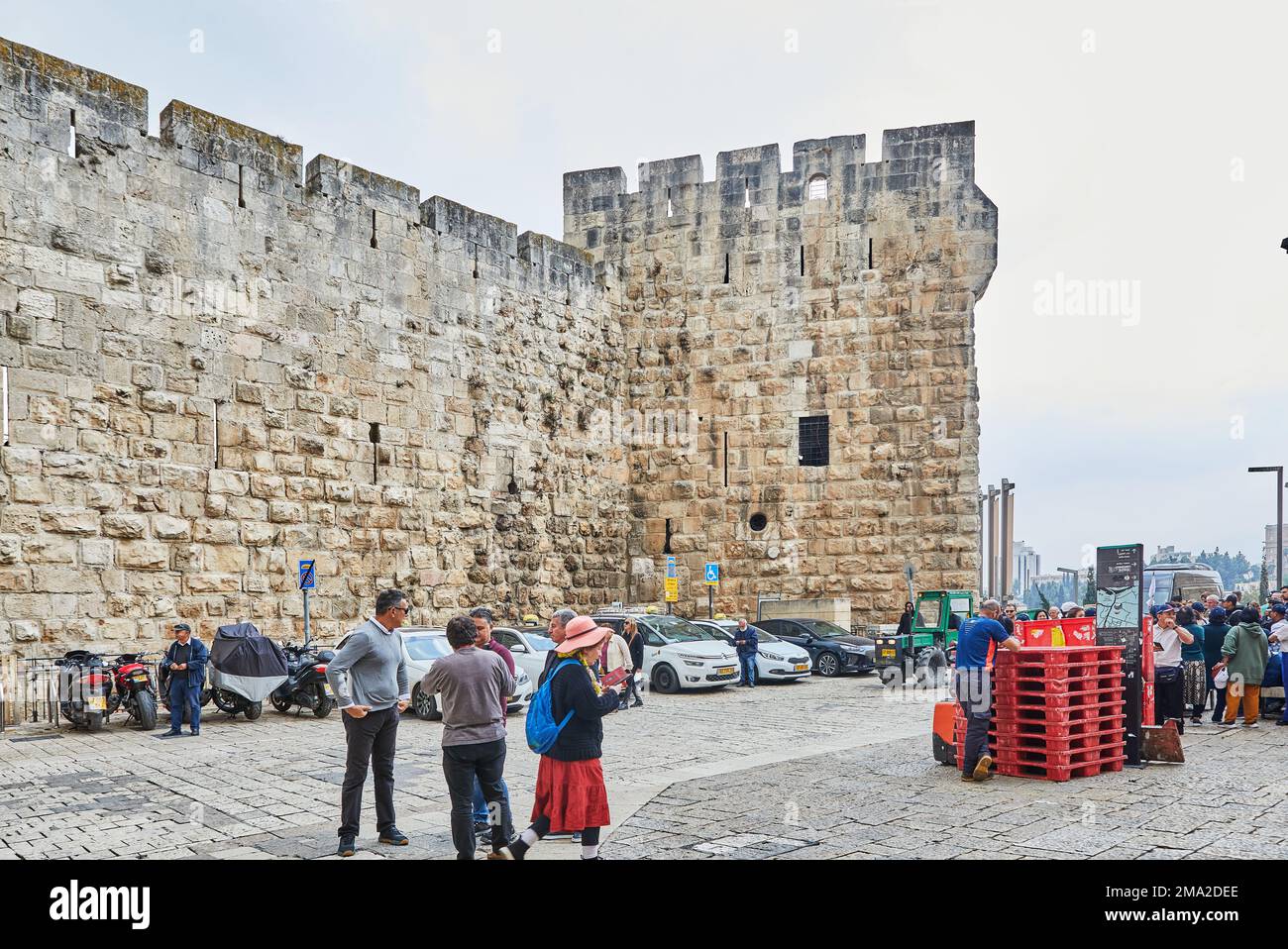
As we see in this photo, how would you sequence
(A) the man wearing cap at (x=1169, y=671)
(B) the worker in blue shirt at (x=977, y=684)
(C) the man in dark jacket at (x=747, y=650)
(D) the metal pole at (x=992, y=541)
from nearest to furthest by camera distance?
(B) the worker in blue shirt at (x=977, y=684) < (A) the man wearing cap at (x=1169, y=671) < (C) the man in dark jacket at (x=747, y=650) < (D) the metal pole at (x=992, y=541)

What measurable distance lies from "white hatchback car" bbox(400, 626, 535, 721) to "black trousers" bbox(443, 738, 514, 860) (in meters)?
6.75

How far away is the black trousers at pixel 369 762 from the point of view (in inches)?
250

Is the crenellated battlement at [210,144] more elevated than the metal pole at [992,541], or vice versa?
the crenellated battlement at [210,144]

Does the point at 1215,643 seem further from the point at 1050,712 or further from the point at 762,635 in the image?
the point at 762,635

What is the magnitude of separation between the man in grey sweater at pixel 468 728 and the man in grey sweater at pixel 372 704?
57 cm

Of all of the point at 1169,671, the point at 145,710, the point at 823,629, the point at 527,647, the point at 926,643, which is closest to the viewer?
the point at 1169,671

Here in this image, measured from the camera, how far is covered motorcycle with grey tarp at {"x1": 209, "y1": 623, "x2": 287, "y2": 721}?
12805 millimetres

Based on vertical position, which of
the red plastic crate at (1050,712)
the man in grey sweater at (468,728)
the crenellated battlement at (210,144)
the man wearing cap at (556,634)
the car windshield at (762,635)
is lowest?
the car windshield at (762,635)

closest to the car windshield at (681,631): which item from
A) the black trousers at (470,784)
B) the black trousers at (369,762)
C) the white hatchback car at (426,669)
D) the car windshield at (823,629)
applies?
the car windshield at (823,629)

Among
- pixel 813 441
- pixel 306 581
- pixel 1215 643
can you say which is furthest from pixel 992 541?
pixel 306 581

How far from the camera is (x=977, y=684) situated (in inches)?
342

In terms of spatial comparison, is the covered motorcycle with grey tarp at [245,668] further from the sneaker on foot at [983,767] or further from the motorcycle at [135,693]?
the sneaker on foot at [983,767]

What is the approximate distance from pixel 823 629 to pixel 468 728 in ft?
49.6
